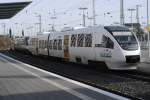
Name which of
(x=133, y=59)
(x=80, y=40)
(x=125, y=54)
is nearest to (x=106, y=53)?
(x=125, y=54)

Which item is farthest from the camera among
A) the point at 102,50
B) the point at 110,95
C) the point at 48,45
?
the point at 48,45

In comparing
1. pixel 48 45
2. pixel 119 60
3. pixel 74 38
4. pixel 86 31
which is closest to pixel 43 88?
pixel 119 60

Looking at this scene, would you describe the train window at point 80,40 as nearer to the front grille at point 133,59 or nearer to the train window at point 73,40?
the train window at point 73,40

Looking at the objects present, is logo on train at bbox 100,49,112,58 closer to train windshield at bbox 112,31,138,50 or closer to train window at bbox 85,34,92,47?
train windshield at bbox 112,31,138,50

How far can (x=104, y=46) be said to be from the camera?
27.1 meters

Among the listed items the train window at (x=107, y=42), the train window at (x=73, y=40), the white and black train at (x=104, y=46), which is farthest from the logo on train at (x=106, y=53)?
the train window at (x=73, y=40)

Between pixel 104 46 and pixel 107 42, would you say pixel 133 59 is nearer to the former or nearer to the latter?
pixel 107 42

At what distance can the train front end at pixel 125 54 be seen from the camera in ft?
83.7

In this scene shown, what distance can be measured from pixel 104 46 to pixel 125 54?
6.42 feet

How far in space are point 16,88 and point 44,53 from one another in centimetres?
2994

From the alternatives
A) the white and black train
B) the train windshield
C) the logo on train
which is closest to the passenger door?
the white and black train

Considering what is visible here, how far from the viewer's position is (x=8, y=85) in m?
19.2

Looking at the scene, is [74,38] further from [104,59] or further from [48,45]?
[48,45]

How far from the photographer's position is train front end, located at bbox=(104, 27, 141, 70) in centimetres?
2552
